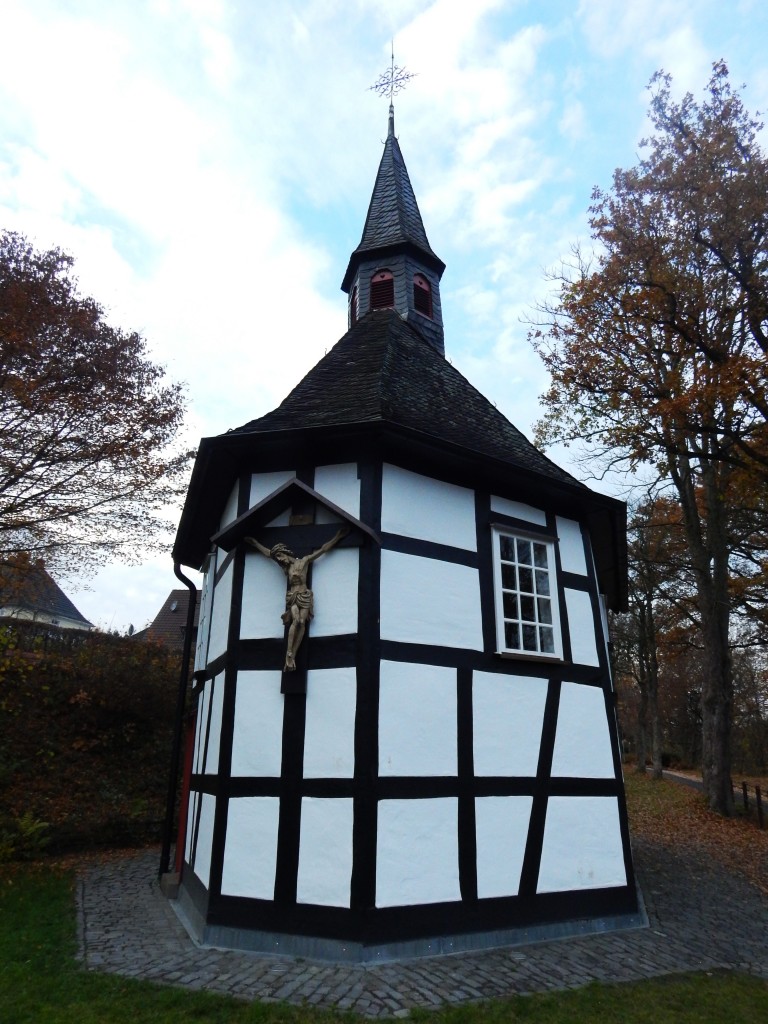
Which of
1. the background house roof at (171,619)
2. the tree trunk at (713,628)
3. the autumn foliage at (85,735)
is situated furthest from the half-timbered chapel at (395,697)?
the background house roof at (171,619)

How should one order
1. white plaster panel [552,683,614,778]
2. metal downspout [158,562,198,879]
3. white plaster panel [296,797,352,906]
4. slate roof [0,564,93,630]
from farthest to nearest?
slate roof [0,564,93,630], metal downspout [158,562,198,879], white plaster panel [552,683,614,778], white plaster panel [296,797,352,906]

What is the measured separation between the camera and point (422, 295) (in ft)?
46.6

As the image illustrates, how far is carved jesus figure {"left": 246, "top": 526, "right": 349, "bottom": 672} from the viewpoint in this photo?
276 inches

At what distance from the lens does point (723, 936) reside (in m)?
7.57

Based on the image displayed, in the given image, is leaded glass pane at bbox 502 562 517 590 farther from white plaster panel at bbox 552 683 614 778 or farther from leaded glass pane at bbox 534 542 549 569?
white plaster panel at bbox 552 683 614 778

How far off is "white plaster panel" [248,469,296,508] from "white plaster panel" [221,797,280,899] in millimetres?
3133

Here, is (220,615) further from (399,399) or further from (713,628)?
(713,628)

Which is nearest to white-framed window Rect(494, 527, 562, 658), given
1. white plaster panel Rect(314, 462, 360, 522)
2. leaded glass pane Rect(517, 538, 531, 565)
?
leaded glass pane Rect(517, 538, 531, 565)

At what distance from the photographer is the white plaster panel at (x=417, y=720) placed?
267 inches

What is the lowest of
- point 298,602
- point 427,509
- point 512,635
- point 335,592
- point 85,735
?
point 85,735

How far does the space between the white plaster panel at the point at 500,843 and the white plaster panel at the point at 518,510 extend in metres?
3.18

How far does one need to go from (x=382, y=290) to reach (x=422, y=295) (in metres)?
0.80

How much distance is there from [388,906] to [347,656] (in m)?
2.20

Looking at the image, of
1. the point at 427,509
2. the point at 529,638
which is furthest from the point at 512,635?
the point at 427,509
